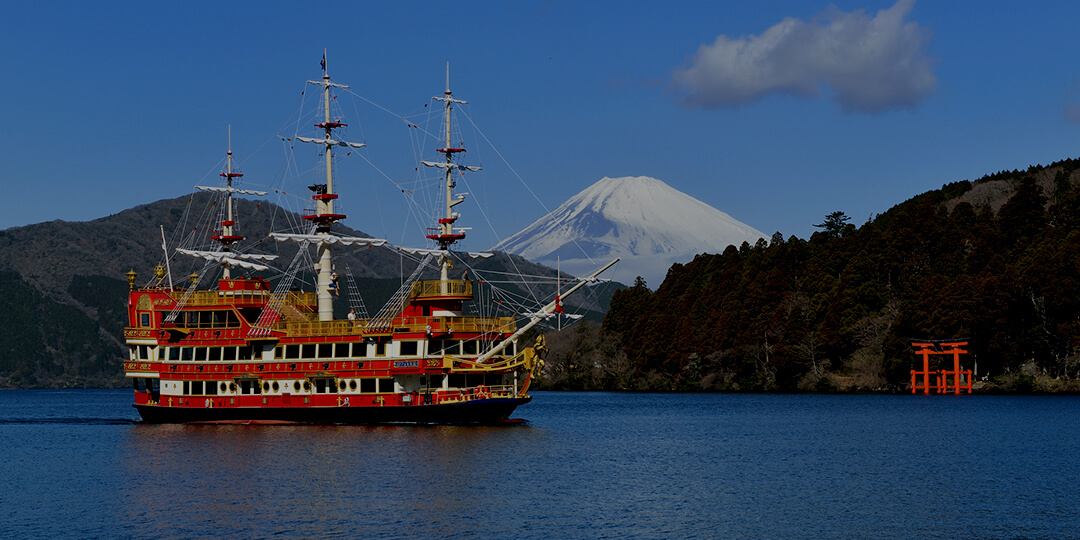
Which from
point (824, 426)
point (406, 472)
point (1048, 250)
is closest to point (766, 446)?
point (824, 426)

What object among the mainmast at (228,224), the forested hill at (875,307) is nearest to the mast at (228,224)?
the mainmast at (228,224)

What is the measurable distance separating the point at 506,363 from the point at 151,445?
18634 mm

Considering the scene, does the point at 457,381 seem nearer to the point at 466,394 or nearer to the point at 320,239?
the point at 466,394

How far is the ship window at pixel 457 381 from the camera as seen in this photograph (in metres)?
65.7

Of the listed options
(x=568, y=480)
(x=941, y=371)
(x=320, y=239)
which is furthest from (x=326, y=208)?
(x=941, y=371)

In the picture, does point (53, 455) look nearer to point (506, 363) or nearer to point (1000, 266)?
point (506, 363)

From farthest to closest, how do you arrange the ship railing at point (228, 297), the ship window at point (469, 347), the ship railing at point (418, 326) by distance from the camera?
the ship railing at point (228, 297) → the ship window at point (469, 347) → the ship railing at point (418, 326)

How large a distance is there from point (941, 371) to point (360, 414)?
4986 centimetres

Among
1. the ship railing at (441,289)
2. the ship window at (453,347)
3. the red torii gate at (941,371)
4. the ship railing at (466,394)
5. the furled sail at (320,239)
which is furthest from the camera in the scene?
the red torii gate at (941,371)

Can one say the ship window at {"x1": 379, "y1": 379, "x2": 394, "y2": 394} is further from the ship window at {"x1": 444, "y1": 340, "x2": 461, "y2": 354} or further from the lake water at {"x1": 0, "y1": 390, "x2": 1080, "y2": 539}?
the ship window at {"x1": 444, "y1": 340, "x2": 461, "y2": 354}

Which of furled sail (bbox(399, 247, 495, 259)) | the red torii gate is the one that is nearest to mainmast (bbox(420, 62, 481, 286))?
furled sail (bbox(399, 247, 495, 259))

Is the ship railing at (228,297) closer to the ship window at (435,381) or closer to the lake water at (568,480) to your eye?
the lake water at (568,480)

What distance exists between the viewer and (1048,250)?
93.2m

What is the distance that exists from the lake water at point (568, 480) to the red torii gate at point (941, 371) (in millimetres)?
18955
